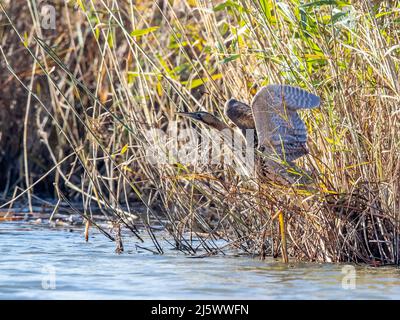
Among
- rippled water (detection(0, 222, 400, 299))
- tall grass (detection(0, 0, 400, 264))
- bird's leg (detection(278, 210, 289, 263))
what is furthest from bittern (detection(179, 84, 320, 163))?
rippled water (detection(0, 222, 400, 299))

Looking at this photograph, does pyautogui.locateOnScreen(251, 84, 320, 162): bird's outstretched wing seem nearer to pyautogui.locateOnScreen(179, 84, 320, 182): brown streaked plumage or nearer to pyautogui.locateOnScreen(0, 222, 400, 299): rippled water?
pyautogui.locateOnScreen(179, 84, 320, 182): brown streaked plumage

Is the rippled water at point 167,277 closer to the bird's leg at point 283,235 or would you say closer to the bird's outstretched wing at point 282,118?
the bird's leg at point 283,235

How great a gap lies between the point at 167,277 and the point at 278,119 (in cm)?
94

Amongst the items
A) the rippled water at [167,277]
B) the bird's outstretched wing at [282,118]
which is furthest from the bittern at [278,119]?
the rippled water at [167,277]

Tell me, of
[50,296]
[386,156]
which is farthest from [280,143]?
[50,296]

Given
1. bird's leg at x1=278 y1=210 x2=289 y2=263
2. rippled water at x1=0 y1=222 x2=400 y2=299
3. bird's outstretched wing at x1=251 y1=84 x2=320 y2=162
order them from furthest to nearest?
1. bird's leg at x1=278 y1=210 x2=289 y2=263
2. bird's outstretched wing at x1=251 y1=84 x2=320 y2=162
3. rippled water at x1=0 y1=222 x2=400 y2=299

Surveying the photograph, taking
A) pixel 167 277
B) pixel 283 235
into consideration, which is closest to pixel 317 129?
pixel 283 235

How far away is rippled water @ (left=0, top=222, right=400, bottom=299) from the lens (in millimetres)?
4230

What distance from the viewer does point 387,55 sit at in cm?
452

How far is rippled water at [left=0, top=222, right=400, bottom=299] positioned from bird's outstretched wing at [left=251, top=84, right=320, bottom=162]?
1.94 feet

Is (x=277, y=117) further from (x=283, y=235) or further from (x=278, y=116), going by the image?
(x=283, y=235)

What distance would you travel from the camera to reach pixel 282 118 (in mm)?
4777

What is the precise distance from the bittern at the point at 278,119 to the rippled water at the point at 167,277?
0.91 feet
